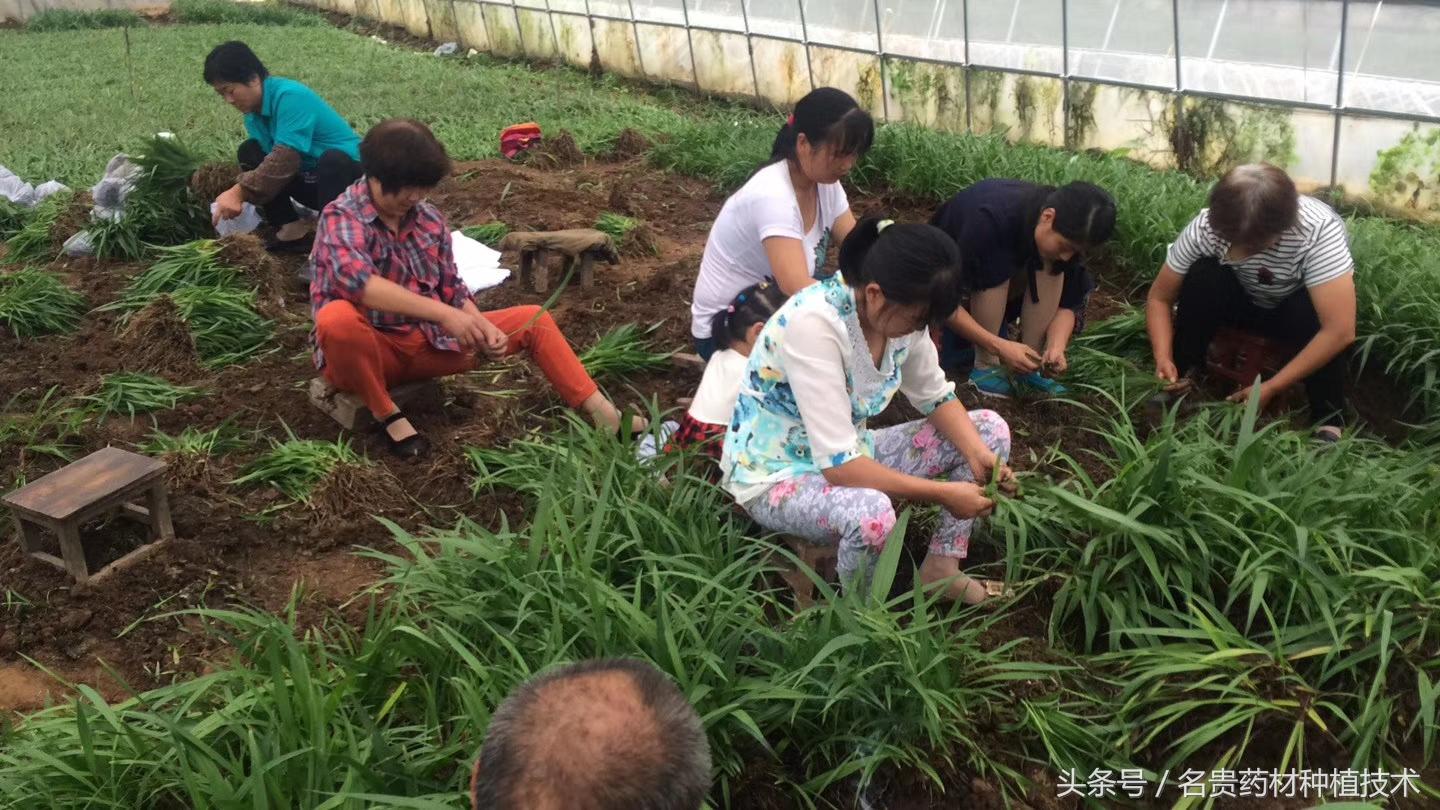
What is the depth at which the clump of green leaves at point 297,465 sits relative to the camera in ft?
12.0

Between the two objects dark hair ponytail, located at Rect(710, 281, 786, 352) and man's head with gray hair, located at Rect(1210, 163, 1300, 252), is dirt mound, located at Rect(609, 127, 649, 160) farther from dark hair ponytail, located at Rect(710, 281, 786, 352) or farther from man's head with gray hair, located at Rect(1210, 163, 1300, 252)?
man's head with gray hair, located at Rect(1210, 163, 1300, 252)

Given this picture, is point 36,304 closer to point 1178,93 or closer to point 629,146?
point 629,146

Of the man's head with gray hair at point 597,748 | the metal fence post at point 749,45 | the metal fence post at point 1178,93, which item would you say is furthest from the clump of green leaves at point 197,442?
the metal fence post at point 749,45

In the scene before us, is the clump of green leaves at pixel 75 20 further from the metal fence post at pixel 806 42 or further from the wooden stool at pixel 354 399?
the wooden stool at pixel 354 399

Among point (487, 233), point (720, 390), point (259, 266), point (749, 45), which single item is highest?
point (720, 390)

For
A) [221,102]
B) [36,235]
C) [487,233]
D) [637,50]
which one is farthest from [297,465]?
[637,50]

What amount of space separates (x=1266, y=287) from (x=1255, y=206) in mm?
543

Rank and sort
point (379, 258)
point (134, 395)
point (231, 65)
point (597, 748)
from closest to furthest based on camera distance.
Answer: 1. point (597, 748)
2. point (379, 258)
3. point (134, 395)
4. point (231, 65)

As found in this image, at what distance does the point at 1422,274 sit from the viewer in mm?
4164

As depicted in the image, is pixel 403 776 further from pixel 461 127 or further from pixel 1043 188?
pixel 461 127

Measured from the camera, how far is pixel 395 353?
12.6ft

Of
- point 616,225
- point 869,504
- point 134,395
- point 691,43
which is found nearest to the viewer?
point 869,504

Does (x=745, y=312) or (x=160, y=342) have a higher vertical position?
(x=745, y=312)

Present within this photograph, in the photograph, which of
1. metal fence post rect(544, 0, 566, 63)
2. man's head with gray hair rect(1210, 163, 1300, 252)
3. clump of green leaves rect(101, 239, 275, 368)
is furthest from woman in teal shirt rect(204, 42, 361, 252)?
metal fence post rect(544, 0, 566, 63)
